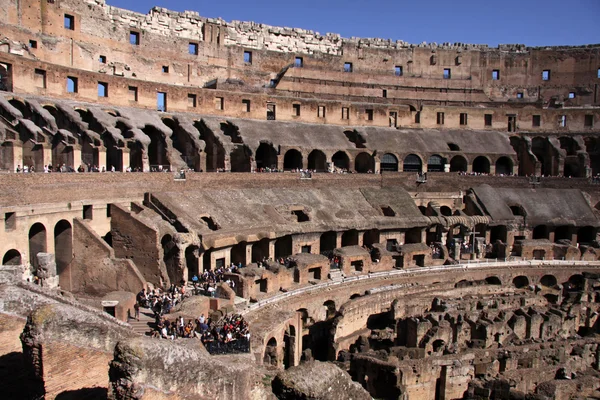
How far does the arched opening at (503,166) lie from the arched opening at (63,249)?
120 ft

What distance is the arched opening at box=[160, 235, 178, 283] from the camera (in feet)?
74.5

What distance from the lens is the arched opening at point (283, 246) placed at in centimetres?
2877

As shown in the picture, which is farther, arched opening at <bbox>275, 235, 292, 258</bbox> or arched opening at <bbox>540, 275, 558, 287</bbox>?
arched opening at <bbox>540, 275, 558, 287</bbox>

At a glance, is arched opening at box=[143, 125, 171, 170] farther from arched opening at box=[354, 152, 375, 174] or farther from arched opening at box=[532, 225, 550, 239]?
arched opening at box=[532, 225, 550, 239]

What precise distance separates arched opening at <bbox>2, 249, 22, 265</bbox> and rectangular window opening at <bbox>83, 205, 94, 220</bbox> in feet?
13.6

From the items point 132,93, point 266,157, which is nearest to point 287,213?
point 266,157

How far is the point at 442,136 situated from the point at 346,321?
1080 inches

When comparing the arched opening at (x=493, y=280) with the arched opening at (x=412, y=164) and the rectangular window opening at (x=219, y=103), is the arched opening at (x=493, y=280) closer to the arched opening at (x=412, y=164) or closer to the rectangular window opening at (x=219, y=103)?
the arched opening at (x=412, y=164)

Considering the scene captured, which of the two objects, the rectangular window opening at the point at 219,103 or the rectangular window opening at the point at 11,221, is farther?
the rectangular window opening at the point at 219,103

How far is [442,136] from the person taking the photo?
→ 147 feet

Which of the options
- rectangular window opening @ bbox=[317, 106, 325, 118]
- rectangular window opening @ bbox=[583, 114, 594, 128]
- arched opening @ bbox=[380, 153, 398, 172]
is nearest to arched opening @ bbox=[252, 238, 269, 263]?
arched opening @ bbox=[380, 153, 398, 172]

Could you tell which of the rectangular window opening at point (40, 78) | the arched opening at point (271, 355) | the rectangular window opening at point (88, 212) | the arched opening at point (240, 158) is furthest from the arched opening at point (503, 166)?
the rectangular window opening at point (40, 78)

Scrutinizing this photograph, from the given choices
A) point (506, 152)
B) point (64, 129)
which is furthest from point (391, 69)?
point (64, 129)

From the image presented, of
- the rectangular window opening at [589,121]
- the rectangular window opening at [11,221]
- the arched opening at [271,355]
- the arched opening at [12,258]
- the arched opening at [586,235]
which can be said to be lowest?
the arched opening at [271,355]
